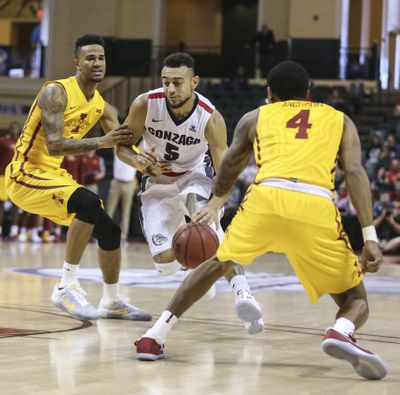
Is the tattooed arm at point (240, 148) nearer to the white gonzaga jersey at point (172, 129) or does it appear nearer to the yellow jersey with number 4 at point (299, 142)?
the yellow jersey with number 4 at point (299, 142)

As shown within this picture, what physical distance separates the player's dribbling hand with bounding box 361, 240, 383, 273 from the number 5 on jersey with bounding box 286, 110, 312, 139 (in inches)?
24.8

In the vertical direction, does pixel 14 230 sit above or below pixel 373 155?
below

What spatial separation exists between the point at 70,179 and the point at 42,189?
257mm

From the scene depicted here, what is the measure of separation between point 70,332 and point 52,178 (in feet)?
4.03

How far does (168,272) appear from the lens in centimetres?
692

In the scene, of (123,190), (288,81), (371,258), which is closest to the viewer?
(371,258)

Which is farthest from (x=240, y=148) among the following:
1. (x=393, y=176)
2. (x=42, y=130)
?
(x=393, y=176)

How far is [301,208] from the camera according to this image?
475 cm

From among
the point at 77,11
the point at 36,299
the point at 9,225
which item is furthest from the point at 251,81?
the point at 36,299

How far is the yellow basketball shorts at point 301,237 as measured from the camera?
15.5 ft

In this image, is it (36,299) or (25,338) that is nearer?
(25,338)

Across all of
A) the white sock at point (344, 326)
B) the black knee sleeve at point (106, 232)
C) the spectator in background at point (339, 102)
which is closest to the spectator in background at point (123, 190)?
the spectator in background at point (339, 102)

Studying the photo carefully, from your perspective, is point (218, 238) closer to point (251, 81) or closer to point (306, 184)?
point (306, 184)

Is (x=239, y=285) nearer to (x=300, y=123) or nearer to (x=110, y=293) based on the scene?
(x=110, y=293)
